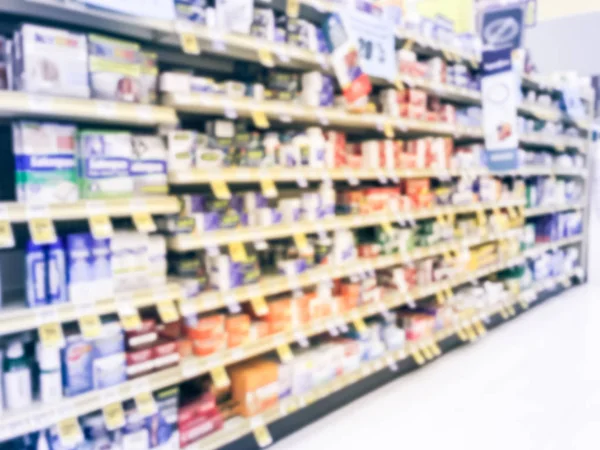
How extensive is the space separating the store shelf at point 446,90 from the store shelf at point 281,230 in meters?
0.88

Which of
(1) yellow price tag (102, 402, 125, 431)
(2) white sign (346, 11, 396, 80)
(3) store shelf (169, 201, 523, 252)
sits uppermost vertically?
(2) white sign (346, 11, 396, 80)

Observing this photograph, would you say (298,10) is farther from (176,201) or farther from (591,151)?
(591,151)

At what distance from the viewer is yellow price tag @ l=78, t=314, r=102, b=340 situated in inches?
74.3

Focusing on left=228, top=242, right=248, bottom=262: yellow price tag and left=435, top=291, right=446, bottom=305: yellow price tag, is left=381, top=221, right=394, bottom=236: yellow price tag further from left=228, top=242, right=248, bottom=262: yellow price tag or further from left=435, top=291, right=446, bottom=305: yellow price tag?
left=228, top=242, right=248, bottom=262: yellow price tag

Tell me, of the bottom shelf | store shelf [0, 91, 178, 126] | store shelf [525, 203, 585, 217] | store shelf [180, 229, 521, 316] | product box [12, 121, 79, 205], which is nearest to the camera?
store shelf [0, 91, 178, 126]

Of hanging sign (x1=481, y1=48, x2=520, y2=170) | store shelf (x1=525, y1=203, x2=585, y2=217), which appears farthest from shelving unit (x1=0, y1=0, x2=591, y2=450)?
store shelf (x1=525, y1=203, x2=585, y2=217)

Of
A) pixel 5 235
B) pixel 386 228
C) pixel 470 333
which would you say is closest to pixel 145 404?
pixel 5 235

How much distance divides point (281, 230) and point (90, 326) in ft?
3.50

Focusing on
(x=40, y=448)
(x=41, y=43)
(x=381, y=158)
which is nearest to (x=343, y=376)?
(x=381, y=158)

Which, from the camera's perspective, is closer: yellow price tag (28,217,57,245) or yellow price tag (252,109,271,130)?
yellow price tag (28,217,57,245)

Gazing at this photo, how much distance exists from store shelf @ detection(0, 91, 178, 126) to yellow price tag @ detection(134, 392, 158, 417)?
1161 millimetres

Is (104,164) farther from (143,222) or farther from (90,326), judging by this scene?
(90,326)

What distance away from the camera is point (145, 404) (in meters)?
2.09

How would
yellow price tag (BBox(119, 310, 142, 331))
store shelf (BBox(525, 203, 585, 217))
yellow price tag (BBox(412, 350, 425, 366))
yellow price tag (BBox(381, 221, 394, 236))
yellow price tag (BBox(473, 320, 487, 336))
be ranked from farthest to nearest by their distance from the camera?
1. store shelf (BBox(525, 203, 585, 217))
2. yellow price tag (BBox(473, 320, 487, 336))
3. yellow price tag (BBox(412, 350, 425, 366))
4. yellow price tag (BBox(381, 221, 394, 236))
5. yellow price tag (BBox(119, 310, 142, 331))
